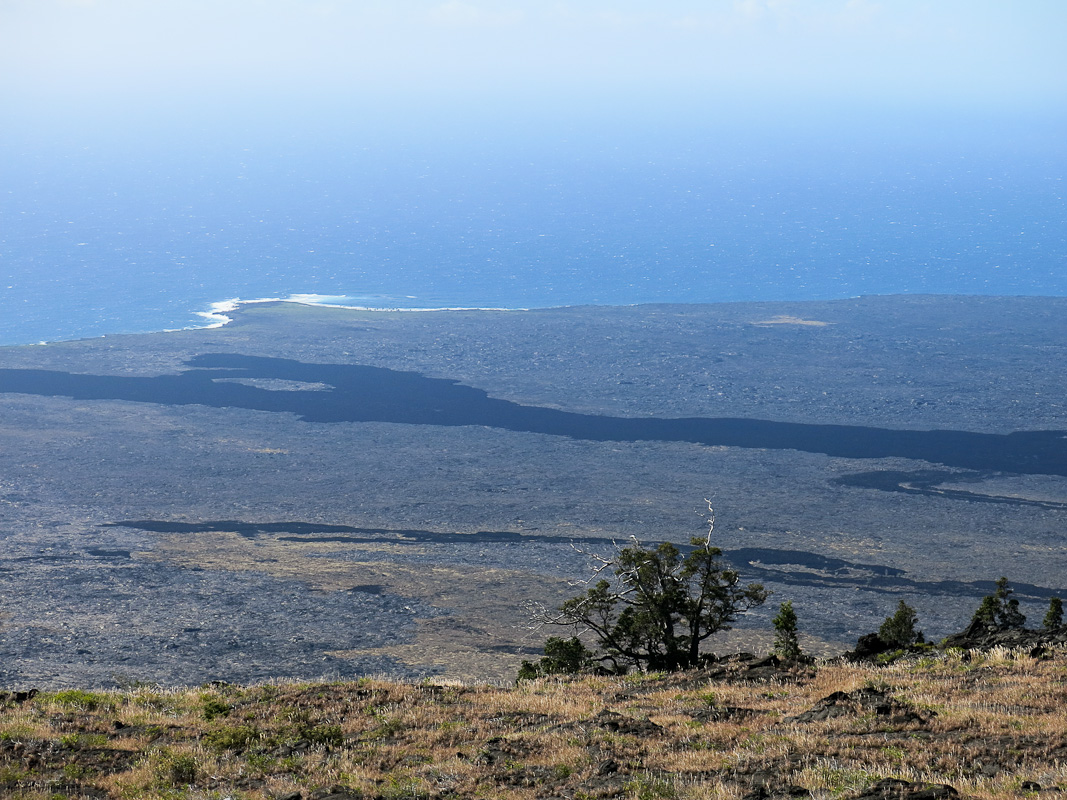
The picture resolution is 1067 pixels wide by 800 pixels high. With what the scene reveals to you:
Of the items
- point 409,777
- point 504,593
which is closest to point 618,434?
point 504,593

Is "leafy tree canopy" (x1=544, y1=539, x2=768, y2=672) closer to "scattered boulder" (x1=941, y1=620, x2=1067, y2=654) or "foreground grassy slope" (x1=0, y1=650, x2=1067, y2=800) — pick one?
"foreground grassy slope" (x1=0, y1=650, x2=1067, y2=800)

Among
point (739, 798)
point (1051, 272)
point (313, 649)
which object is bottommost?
point (313, 649)

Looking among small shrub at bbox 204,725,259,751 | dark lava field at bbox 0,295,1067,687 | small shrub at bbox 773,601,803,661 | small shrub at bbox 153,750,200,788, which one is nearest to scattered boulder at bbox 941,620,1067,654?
small shrub at bbox 773,601,803,661

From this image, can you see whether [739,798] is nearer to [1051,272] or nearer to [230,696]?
[230,696]

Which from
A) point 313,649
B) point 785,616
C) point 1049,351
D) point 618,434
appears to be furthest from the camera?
point 1049,351

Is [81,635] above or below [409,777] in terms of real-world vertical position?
below

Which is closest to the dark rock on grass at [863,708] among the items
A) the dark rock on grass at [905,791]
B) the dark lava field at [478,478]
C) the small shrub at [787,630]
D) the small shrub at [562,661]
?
the dark rock on grass at [905,791]

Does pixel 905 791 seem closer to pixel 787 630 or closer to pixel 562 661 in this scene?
pixel 562 661

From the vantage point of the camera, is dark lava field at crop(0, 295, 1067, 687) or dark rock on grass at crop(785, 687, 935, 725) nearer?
dark rock on grass at crop(785, 687, 935, 725)
